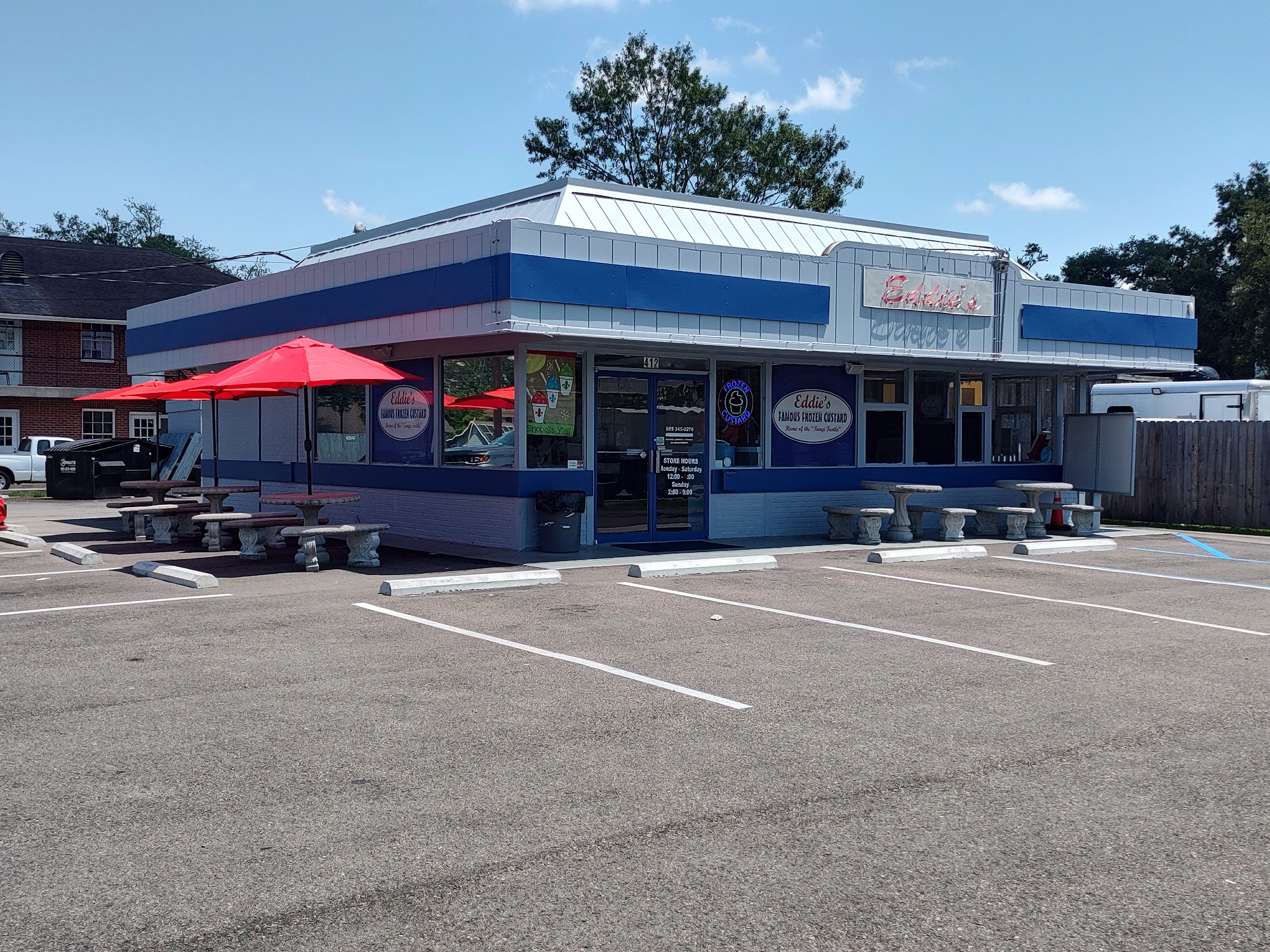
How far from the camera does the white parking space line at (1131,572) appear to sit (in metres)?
13.1

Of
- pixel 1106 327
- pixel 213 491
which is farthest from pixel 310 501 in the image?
pixel 1106 327

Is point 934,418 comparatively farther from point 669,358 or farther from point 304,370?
point 304,370

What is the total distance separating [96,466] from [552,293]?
19.3m

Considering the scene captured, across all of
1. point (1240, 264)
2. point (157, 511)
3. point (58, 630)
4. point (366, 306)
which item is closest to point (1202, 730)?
point (58, 630)

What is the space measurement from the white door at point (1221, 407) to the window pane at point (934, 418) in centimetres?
774

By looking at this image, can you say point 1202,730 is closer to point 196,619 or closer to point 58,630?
point 196,619

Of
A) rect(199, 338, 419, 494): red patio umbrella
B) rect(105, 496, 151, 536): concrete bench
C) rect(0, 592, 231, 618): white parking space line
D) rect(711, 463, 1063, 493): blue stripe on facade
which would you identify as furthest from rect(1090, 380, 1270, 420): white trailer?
rect(0, 592, 231, 618): white parking space line

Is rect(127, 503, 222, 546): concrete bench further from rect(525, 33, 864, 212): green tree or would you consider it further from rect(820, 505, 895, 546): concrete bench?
rect(525, 33, 864, 212): green tree

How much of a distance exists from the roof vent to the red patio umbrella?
103 feet

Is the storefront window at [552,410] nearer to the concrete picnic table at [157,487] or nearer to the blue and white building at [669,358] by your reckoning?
the blue and white building at [669,358]

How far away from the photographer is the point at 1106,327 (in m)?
19.6

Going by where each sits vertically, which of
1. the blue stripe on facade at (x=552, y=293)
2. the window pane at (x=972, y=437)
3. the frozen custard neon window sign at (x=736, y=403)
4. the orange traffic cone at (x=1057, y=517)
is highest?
the blue stripe on facade at (x=552, y=293)

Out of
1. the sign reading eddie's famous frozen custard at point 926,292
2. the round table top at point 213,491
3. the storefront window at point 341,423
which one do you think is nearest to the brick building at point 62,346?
→ the round table top at point 213,491

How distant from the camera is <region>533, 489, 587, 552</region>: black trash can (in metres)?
14.9
